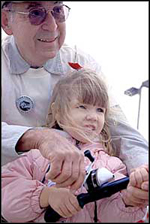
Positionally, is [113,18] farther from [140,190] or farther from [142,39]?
[140,190]

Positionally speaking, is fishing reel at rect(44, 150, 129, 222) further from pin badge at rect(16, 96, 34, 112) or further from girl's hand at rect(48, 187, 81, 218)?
pin badge at rect(16, 96, 34, 112)

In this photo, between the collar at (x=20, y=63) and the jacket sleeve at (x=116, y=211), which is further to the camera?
the collar at (x=20, y=63)

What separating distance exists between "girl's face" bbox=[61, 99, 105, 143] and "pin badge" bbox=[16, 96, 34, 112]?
9 centimetres

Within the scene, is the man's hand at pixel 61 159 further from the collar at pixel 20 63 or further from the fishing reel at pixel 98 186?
the collar at pixel 20 63

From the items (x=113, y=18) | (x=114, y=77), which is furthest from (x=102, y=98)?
(x=113, y=18)

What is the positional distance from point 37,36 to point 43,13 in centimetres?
7

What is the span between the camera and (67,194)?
0.80m

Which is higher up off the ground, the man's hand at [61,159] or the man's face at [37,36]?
the man's face at [37,36]

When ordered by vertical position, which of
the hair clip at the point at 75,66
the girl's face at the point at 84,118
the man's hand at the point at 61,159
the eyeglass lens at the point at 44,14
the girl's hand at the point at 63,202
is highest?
the eyeglass lens at the point at 44,14

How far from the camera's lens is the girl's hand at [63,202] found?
78 cm

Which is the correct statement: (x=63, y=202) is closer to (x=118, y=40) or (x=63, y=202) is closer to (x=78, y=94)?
(x=78, y=94)

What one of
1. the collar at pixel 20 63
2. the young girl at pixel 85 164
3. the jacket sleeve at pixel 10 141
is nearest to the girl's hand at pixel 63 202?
the young girl at pixel 85 164

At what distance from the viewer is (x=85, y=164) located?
2.67ft

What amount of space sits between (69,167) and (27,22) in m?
0.33
